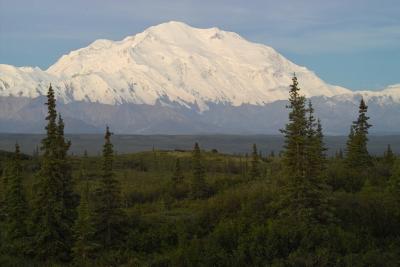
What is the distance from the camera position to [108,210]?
39.8 meters

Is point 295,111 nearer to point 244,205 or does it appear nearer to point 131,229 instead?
point 244,205

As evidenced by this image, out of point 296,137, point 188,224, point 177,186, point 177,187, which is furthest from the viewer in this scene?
point 177,186

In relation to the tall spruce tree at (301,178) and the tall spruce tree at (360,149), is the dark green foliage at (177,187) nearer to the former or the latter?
the tall spruce tree at (360,149)

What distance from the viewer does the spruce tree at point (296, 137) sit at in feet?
110

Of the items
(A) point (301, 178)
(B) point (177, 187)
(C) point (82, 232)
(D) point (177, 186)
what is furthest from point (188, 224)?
(D) point (177, 186)

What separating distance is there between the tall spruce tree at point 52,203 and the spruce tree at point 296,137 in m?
14.5

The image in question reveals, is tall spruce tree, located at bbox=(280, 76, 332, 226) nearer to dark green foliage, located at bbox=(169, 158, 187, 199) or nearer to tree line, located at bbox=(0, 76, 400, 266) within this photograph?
tree line, located at bbox=(0, 76, 400, 266)

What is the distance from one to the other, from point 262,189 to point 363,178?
1251cm

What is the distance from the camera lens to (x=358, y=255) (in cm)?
2561

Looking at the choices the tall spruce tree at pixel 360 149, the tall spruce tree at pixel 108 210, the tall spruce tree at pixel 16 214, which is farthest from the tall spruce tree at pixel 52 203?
the tall spruce tree at pixel 360 149

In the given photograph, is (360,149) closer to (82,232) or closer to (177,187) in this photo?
(177,187)

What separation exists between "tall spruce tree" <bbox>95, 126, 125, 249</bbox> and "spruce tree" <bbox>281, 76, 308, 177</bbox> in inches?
500

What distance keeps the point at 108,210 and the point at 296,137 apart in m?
14.6

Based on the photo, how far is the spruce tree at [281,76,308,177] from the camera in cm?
3359
